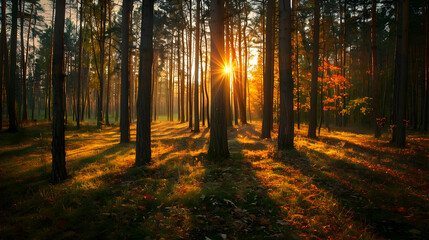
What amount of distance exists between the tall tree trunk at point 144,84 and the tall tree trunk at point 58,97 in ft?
7.77

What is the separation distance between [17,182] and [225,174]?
6173 mm

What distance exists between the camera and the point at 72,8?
25.5 meters

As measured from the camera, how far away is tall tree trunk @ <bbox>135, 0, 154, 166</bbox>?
766 centimetres

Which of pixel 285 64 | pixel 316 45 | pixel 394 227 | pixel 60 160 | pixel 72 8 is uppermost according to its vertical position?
pixel 72 8

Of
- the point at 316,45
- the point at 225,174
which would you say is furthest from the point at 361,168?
the point at 316,45

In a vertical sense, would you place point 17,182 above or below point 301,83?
below

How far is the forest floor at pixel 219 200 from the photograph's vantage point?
3709 millimetres

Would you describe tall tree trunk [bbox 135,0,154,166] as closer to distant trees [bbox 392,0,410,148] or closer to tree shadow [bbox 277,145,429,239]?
tree shadow [bbox 277,145,429,239]

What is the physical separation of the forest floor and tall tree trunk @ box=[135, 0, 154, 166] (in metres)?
0.75

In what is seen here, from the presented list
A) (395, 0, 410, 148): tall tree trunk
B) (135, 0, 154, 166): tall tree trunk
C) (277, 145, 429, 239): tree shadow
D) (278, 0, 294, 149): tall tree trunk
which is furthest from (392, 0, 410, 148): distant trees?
(135, 0, 154, 166): tall tree trunk

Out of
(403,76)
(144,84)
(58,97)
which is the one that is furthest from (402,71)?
(58,97)

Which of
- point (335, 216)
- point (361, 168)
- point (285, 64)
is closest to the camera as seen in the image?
point (335, 216)

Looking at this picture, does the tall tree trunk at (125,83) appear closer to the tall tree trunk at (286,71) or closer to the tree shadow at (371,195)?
the tall tree trunk at (286,71)

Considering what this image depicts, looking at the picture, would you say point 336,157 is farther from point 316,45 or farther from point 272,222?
point 316,45
